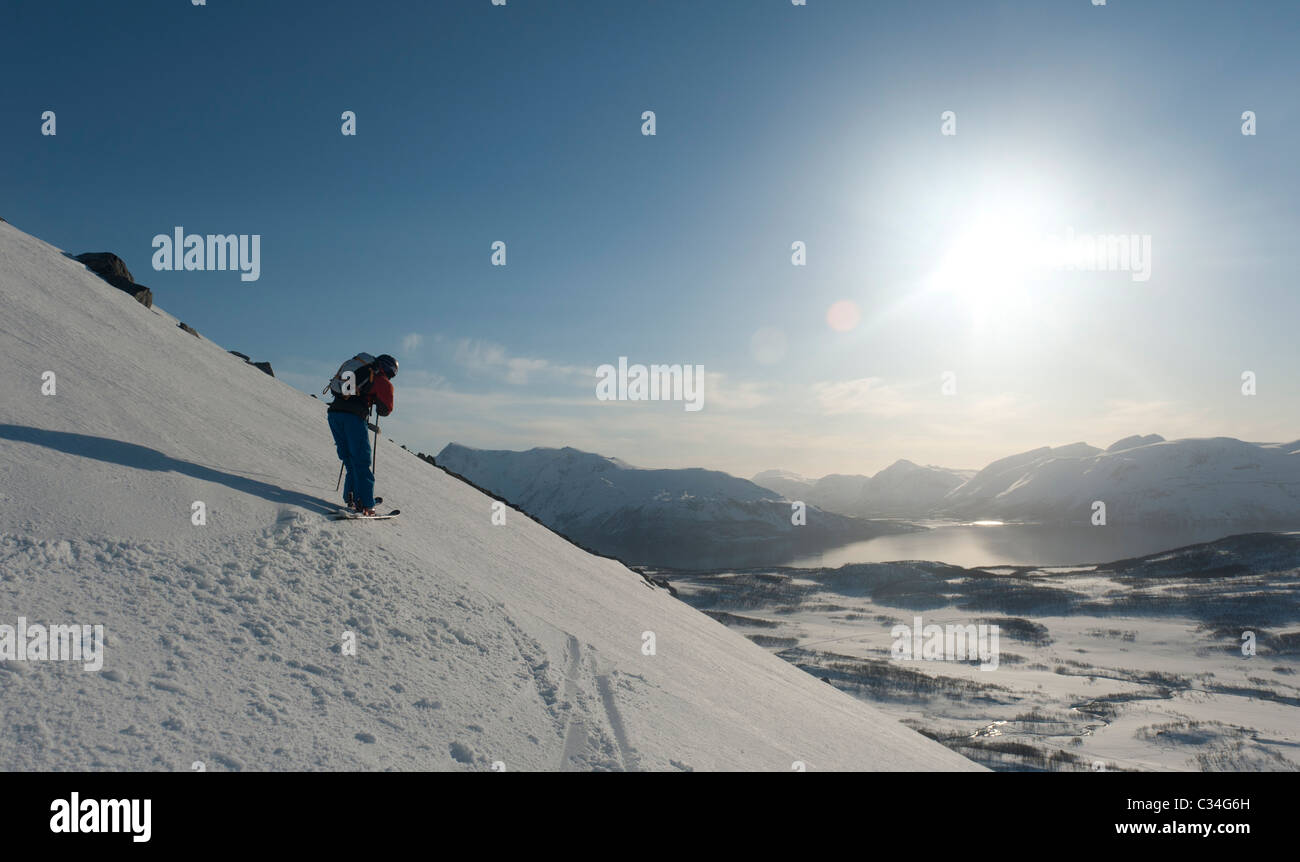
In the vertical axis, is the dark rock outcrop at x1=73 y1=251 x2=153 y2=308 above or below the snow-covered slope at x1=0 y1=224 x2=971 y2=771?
above

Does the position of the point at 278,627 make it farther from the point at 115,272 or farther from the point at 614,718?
the point at 115,272

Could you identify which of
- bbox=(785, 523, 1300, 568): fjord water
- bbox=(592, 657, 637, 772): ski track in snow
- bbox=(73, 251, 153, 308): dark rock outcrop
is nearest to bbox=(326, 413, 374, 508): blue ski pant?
bbox=(592, 657, 637, 772): ski track in snow

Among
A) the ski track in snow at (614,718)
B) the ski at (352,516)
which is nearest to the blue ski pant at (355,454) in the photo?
the ski at (352,516)

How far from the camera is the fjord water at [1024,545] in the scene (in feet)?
372

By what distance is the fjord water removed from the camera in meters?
113

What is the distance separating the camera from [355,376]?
27.3ft

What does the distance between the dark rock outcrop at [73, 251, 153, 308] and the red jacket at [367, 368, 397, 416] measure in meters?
9.38

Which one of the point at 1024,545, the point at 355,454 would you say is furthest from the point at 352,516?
the point at 1024,545

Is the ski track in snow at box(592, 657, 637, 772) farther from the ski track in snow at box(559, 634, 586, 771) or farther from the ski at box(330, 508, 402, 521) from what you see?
the ski at box(330, 508, 402, 521)
